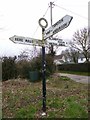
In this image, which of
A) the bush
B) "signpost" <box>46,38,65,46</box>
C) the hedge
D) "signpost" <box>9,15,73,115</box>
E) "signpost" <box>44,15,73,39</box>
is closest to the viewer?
"signpost" <box>44,15,73,39</box>

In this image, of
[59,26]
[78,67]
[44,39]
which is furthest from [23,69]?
[78,67]

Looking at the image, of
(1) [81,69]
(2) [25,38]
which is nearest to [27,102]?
(2) [25,38]

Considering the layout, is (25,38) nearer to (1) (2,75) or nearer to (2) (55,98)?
(2) (55,98)

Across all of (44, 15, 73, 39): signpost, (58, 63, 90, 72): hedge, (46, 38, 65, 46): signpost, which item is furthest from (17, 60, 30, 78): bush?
(58, 63, 90, 72): hedge

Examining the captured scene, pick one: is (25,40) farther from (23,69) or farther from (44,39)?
(23,69)

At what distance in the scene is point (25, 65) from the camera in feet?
55.1

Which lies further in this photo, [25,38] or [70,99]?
[70,99]

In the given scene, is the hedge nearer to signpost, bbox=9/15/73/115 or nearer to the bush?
the bush

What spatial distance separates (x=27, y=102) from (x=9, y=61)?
10113mm

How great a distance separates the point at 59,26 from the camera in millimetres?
6352

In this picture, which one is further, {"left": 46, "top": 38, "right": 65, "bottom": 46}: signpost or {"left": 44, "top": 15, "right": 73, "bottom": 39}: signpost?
{"left": 46, "top": 38, "right": 65, "bottom": 46}: signpost

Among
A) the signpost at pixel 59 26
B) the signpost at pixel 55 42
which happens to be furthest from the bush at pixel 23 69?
the signpost at pixel 59 26

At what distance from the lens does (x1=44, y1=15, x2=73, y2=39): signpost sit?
5.99 meters

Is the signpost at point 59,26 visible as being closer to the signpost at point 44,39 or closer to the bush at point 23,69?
the signpost at point 44,39
